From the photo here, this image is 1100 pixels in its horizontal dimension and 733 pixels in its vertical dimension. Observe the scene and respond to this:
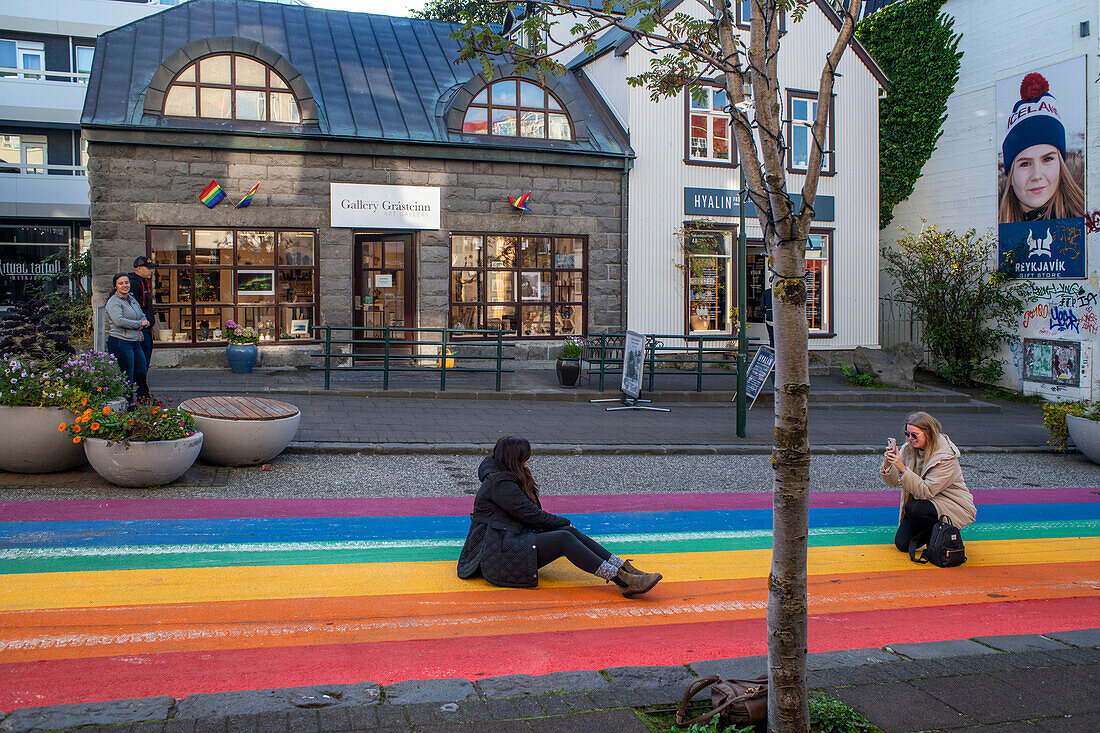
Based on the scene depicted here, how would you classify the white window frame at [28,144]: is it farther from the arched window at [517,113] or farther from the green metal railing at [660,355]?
the green metal railing at [660,355]

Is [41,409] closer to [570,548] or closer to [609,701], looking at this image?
[570,548]

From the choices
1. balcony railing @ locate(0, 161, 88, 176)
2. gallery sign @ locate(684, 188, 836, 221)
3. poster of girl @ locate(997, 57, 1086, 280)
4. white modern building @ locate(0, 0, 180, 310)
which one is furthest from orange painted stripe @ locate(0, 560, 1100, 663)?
balcony railing @ locate(0, 161, 88, 176)

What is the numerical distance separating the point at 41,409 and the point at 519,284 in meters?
12.1

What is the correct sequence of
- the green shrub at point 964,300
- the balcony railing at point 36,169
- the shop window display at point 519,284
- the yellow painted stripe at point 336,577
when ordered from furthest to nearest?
the balcony railing at point 36,169
the green shrub at point 964,300
the shop window display at point 519,284
the yellow painted stripe at point 336,577

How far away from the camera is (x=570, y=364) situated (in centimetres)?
1644

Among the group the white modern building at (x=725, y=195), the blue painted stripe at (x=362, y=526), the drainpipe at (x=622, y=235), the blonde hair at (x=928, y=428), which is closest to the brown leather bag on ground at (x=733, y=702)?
the blue painted stripe at (x=362, y=526)

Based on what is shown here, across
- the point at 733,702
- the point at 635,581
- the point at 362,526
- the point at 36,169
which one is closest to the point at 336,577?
the point at 362,526

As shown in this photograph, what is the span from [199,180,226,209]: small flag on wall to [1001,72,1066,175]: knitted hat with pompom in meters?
16.6

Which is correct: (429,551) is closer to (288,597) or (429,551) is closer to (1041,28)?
(288,597)

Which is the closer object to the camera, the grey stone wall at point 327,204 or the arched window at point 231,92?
the grey stone wall at point 327,204

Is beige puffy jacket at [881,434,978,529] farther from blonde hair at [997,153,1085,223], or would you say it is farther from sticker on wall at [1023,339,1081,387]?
blonde hair at [997,153,1085,223]

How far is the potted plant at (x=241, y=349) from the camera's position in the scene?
16750 millimetres

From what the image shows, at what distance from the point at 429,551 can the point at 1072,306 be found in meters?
17.3

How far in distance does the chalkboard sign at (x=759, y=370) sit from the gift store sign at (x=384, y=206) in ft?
22.7
